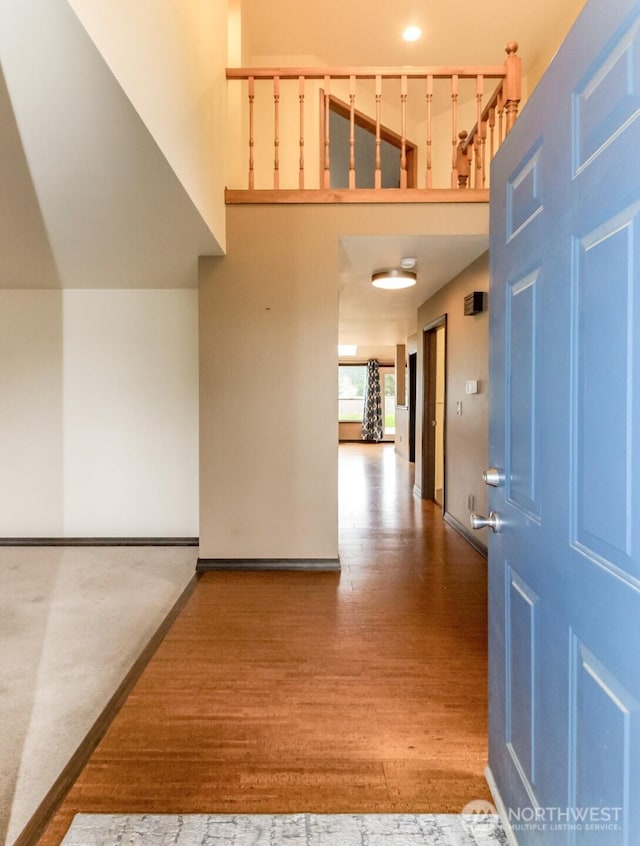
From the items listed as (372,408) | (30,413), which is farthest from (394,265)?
(372,408)

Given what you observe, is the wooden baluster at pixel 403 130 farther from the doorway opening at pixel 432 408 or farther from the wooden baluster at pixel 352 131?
the doorway opening at pixel 432 408

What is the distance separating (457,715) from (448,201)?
3026mm

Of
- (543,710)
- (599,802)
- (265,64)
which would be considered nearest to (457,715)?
(543,710)

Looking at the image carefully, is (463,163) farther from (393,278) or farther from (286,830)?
(286,830)

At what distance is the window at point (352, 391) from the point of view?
12180mm

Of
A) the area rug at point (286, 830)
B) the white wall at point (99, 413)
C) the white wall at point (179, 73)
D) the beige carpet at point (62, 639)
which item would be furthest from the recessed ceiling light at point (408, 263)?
the area rug at point (286, 830)

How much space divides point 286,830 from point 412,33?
19.6 ft

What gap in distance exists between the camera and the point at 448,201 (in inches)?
125

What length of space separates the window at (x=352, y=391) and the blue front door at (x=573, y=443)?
35.6 feet

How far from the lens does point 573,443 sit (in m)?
0.90

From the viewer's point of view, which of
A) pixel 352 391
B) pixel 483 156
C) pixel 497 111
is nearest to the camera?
pixel 497 111

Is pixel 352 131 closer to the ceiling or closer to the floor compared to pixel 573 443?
closer to the ceiling

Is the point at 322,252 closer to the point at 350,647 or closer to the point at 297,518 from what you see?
the point at 297,518

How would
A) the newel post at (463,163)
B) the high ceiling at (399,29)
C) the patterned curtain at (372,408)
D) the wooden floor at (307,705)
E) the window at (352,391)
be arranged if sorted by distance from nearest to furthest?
the wooden floor at (307,705)
the newel post at (463,163)
the high ceiling at (399,29)
the patterned curtain at (372,408)
the window at (352,391)
